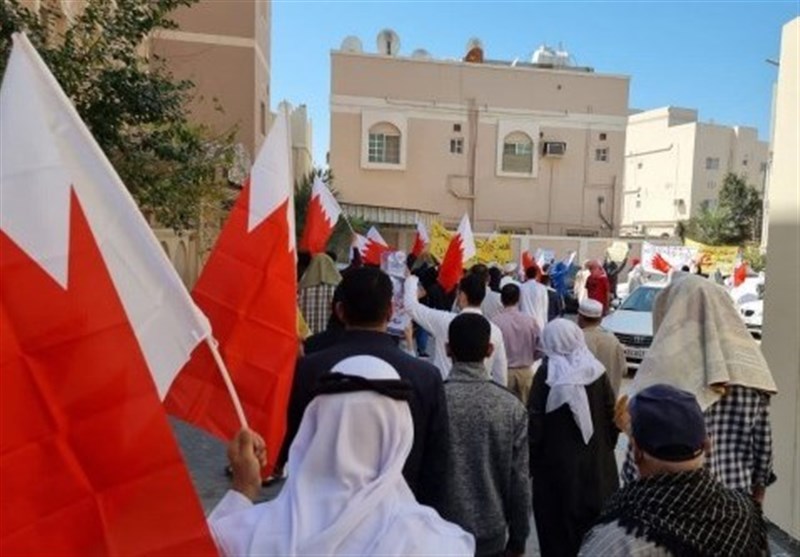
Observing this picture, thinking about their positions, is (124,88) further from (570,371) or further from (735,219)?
(735,219)

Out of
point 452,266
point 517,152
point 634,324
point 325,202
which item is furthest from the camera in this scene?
point 517,152

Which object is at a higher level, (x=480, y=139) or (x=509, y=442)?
(x=480, y=139)

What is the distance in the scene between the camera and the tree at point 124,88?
6062 mm

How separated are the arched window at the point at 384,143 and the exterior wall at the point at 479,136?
1.02 feet

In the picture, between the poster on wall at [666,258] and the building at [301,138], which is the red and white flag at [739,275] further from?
the building at [301,138]

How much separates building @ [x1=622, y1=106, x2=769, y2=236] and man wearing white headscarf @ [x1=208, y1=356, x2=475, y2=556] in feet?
207

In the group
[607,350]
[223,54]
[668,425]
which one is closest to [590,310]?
[607,350]

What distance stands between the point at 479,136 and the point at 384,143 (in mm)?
4938

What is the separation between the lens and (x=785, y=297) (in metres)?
4.74

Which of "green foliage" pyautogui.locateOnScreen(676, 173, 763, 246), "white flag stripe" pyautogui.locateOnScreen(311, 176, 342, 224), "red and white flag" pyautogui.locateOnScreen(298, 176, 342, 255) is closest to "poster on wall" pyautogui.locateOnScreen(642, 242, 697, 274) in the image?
"white flag stripe" pyautogui.locateOnScreen(311, 176, 342, 224)

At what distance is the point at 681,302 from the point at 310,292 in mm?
4456

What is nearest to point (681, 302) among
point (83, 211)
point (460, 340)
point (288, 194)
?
point (460, 340)

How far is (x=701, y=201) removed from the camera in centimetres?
6425

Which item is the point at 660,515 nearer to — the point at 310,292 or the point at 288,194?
the point at 288,194
